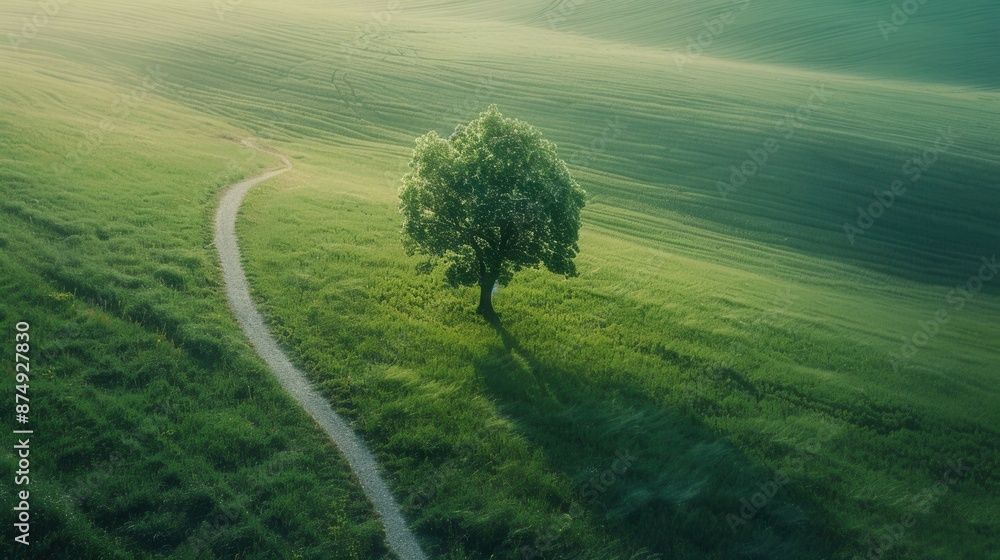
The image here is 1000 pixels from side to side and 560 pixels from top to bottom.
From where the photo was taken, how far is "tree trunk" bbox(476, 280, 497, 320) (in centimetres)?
2464

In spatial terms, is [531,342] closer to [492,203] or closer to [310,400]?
[492,203]

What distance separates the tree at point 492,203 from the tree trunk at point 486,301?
60 mm

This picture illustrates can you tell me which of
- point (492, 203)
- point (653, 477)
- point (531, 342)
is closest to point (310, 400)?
point (531, 342)

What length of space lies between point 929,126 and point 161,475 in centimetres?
7281

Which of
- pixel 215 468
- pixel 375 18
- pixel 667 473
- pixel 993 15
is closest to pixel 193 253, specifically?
pixel 215 468

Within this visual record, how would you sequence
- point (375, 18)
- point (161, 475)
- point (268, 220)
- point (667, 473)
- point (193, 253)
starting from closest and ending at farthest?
point (161, 475) < point (667, 473) < point (193, 253) < point (268, 220) < point (375, 18)

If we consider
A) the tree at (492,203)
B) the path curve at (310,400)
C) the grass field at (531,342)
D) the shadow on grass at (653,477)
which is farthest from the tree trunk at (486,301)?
the path curve at (310,400)

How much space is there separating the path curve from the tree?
6.78 meters

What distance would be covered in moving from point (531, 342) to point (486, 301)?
2895 mm

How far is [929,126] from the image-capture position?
61.4 metres

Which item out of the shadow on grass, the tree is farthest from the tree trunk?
the shadow on grass

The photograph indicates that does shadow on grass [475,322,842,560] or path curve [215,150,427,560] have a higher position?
path curve [215,150,427,560]

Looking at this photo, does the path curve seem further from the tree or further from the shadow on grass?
the tree

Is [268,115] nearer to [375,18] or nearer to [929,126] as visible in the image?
[375,18]
